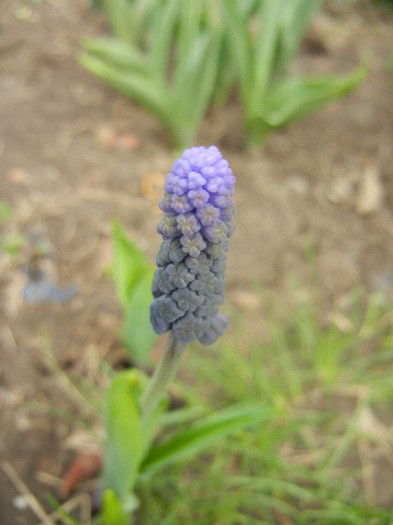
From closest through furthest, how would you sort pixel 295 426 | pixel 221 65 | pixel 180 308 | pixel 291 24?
1. pixel 180 308
2. pixel 295 426
3. pixel 291 24
4. pixel 221 65

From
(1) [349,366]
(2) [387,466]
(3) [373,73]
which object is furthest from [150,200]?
(3) [373,73]

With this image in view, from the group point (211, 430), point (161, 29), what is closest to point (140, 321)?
point (211, 430)

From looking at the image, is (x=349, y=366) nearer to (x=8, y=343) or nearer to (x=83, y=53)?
(x=8, y=343)

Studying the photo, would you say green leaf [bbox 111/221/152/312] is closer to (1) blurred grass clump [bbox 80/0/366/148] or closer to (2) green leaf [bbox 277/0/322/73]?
(1) blurred grass clump [bbox 80/0/366/148]

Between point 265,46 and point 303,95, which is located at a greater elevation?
point 265,46

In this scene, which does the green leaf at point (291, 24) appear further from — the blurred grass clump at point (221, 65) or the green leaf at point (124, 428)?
the green leaf at point (124, 428)

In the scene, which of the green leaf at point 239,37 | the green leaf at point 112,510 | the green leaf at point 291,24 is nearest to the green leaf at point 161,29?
the green leaf at point 239,37

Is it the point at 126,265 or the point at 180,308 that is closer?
the point at 180,308

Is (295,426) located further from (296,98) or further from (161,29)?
(161,29)

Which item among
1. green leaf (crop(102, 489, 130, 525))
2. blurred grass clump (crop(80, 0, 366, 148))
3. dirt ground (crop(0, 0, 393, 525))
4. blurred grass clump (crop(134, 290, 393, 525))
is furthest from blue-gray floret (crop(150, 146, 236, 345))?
blurred grass clump (crop(80, 0, 366, 148))
